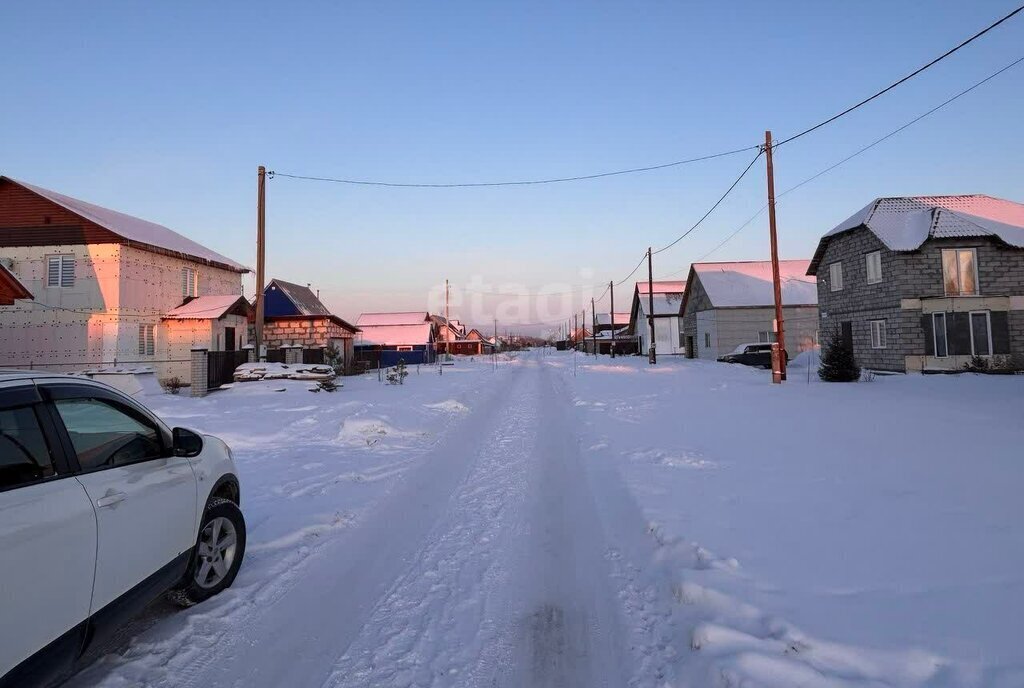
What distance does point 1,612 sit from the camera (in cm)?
206

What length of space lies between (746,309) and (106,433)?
3914 cm

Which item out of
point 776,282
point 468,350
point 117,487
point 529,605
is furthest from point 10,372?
point 468,350

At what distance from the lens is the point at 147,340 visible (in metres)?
24.4

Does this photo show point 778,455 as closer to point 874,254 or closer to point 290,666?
point 290,666

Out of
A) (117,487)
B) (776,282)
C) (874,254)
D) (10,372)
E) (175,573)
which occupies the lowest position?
(175,573)

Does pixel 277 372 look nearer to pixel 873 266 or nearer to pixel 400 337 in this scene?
pixel 873 266

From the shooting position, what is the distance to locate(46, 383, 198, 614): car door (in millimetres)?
2771

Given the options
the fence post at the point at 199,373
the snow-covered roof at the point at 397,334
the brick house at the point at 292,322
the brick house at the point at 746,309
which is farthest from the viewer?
the snow-covered roof at the point at 397,334

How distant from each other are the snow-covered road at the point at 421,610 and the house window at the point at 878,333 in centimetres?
2332

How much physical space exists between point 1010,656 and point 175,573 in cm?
489

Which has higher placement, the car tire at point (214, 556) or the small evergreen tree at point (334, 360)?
the small evergreen tree at point (334, 360)

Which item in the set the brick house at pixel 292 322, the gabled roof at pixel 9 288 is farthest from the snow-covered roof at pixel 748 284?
the gabled roof at pixel 9 288

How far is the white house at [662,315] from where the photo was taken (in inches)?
2148

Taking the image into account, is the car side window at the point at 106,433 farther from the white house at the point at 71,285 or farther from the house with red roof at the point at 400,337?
the house with red roof at the point at 400,337
